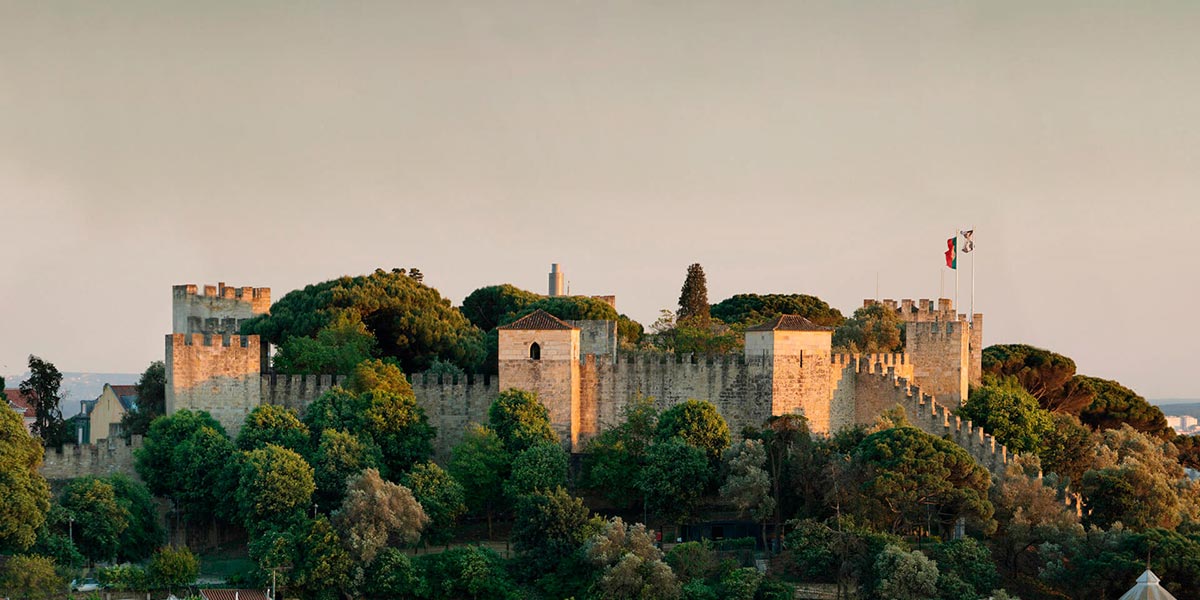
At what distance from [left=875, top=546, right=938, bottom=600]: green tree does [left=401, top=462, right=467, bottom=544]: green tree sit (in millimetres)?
13145

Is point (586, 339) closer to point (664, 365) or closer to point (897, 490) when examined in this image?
point (664, 365)

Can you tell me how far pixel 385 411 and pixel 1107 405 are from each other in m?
30.1

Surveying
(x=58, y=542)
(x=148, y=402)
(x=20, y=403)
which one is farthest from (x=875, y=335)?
(x=20, y=403)

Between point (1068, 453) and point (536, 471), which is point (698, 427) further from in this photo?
point (1068, 453)

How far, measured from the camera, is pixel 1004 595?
155 ft

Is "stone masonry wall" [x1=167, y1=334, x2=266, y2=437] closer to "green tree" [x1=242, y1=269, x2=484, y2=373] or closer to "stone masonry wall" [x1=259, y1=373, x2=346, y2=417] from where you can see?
"stone masonry wall" [x1=259, y1=373, x2=346, y2=417]

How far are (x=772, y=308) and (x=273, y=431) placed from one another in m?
31.9

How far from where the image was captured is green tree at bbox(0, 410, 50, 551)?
50.1 metres

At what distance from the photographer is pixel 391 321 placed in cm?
6506

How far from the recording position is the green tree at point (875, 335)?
65.2 metres

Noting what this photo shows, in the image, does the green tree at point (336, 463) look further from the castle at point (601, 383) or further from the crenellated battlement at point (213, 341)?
the crenellated battlement at point (213, 341)

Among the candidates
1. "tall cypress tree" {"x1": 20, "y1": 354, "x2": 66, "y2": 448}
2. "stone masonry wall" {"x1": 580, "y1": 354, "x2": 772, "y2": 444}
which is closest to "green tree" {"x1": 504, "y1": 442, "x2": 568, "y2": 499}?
"stone masonry wall" {"x1": 580, "y1": 354, "x2": 772, "y2": 444}

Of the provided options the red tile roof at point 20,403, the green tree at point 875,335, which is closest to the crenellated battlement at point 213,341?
the green tree at point 875,335

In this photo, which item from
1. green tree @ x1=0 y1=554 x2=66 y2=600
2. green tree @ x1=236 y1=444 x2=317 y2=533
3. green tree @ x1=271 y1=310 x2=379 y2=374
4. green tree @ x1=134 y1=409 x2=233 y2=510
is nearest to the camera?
green tree @ x1=0 y1=554 x2=66 y2=600
